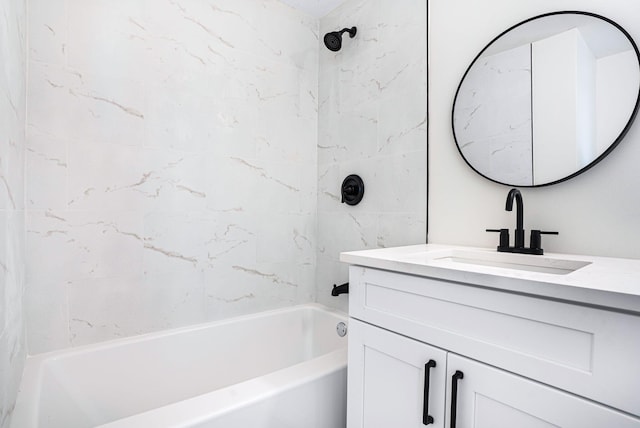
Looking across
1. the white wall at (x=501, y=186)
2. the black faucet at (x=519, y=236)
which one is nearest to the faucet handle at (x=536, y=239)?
the black faucet at (x=519, y=236)

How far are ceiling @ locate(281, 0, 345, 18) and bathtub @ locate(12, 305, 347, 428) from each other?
192 centimetres

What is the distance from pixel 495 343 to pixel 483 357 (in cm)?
5

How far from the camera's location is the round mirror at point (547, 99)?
1.03 metres

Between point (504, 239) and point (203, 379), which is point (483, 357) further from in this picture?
point (203, 379)

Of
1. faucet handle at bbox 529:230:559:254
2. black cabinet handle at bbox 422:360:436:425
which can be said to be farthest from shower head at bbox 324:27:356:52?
black cabinet handle at bbox 422:360:436:425

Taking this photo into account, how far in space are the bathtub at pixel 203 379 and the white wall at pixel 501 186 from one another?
32.3 inches

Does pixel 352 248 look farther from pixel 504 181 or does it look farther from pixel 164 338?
pixel 164 338

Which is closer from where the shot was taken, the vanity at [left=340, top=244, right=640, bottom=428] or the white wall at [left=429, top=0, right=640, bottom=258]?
the vanity at [left=340, top=244, right=640, bottom=428]

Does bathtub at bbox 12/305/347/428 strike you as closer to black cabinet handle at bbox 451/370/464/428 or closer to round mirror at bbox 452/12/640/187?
black cabinet handle at bbox 451/370/464/428

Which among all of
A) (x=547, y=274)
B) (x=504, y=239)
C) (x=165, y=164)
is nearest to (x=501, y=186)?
(x=504, y=239)

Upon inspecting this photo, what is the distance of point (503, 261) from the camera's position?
3.77 feet

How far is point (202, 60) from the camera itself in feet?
5.67

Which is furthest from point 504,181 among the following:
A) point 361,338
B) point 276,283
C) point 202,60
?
point 202,60

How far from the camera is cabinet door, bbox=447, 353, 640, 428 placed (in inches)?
25.1
